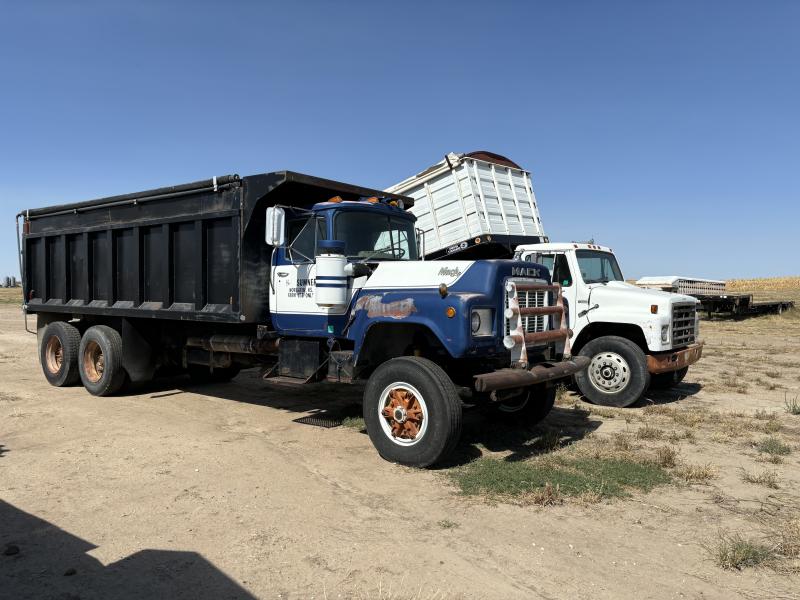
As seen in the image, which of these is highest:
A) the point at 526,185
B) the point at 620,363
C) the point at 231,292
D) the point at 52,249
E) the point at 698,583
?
the point at 526,185

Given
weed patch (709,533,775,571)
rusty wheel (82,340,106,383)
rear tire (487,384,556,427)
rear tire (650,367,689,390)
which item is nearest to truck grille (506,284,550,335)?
rear tire (487,384,556,427)

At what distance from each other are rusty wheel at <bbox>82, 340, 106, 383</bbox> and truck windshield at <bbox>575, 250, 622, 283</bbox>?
7.67 m

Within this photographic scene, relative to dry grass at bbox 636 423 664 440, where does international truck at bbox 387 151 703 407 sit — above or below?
above

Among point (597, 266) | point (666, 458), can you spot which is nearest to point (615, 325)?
point (597, 266)

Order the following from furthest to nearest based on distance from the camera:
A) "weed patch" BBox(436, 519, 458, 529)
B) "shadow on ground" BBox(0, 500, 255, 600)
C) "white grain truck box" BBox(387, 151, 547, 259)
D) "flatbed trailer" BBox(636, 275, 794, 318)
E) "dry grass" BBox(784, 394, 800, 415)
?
1. "flatbed trailer" BBox(636, 275, 794, 318)
2. "white grain truck box" BBox(387, 151, 547, 259)
3. "dry grass" BBox(784, 394, 800, 415)
4. "weed patch" BBox(436, 519, 458, 529)
5. "shadow on ground" BBox(0, 500, 255, 600)

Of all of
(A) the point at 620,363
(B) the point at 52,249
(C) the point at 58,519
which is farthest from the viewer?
(B) the point at 52,249

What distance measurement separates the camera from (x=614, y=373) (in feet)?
28.1

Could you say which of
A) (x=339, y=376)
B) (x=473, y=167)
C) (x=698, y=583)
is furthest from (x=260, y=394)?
(x=698, y=583)

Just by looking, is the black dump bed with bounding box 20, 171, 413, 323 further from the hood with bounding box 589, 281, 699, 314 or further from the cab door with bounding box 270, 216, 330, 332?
the hood with bounding box 589, 281, 699, 314

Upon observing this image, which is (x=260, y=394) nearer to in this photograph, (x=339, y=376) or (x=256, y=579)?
(x=339, y=376)

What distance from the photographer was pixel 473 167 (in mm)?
11875

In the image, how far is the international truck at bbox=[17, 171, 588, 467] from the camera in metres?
5.63

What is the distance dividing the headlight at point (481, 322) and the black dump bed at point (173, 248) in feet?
8.65

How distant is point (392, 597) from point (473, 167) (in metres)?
9.72
